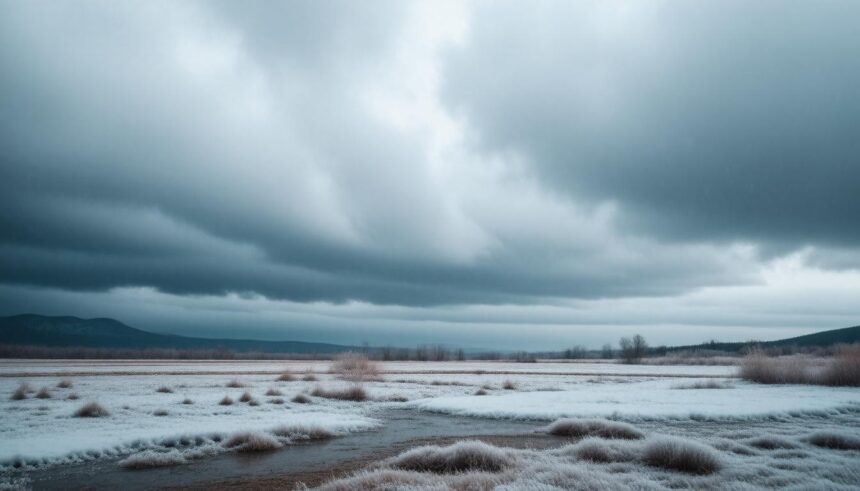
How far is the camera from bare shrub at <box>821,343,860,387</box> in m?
37.1

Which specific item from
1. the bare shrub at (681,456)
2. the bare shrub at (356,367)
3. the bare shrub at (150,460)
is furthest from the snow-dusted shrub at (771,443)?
the bare shrub at (356,367)

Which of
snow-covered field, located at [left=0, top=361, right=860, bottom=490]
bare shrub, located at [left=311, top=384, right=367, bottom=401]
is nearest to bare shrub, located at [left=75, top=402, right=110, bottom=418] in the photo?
snow-covered field, located at [left=0, top=361, right=860, bottom=490]

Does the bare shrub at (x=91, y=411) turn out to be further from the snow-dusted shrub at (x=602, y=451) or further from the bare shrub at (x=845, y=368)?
the bare shrub at (x=845, y=368)

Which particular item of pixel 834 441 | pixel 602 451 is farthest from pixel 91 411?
pixel 834 441

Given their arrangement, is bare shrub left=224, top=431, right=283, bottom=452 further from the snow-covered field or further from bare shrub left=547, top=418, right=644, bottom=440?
bare shrub left=547, top=418, right=644, bottom=440

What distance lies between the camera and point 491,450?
450 inches

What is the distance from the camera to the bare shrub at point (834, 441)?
13.5 m

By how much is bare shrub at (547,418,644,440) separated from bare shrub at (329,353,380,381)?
3378 centimetres

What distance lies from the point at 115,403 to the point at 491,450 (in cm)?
2408

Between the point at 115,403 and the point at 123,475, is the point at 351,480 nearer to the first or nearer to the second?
the point at 123,475

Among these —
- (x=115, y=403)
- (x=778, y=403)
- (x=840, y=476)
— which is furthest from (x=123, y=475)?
(x=778, y=403)

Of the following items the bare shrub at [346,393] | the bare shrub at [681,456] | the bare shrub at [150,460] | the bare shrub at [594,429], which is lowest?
the bare shrub at [346,393]

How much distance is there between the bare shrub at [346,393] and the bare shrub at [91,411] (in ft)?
44.2

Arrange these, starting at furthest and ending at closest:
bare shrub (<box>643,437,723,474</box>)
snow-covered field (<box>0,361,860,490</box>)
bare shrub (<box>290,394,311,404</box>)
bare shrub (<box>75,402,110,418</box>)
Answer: bare shrub (<box>290,394,311,404</box>), bare shrub (<box>75,402,110,418</box>), snow-covered field (<box>0,361,860,490</box>), bare shrub (<box>643,437,723,474</box>)
